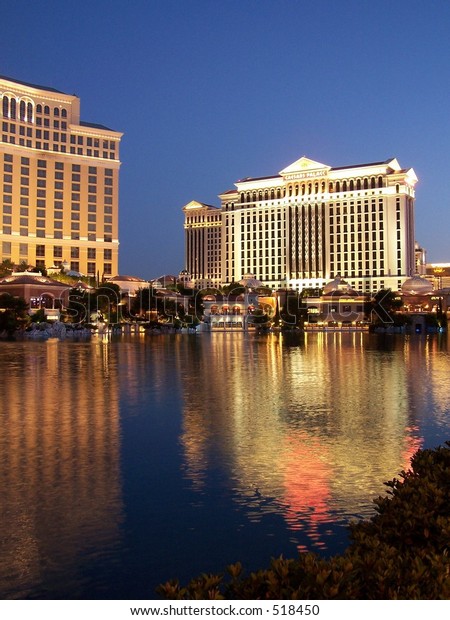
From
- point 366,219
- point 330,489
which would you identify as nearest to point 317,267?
point 366,219

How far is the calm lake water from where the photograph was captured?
6031 millimetres

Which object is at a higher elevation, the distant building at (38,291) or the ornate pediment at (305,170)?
the ornate pediment at (305,170)

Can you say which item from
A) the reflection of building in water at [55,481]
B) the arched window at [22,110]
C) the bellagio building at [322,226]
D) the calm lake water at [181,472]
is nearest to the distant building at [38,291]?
the arched window at [22,110]

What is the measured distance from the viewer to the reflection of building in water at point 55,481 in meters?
6.05

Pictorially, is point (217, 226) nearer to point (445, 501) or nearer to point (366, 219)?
point (366, 219)

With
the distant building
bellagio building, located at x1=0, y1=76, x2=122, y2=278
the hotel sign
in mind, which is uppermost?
the hotel sign

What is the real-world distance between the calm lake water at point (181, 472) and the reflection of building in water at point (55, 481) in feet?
0.08

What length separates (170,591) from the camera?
333cm

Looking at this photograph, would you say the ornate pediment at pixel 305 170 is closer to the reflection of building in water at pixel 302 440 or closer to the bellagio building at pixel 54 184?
the bellagio building at pixel 54 184

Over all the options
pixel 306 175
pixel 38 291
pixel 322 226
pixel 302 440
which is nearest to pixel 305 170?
pixel 306 175

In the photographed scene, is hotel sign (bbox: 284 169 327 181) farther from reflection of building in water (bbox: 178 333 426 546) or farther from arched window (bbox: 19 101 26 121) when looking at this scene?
reflection of building in water (bbox: 178 333 426 546)

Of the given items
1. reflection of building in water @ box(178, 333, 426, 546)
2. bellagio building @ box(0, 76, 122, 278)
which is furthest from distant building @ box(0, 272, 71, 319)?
reflection of building in water @ box(178, 333, 426, 546)

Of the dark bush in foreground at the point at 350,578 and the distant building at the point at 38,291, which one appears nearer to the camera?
the dark bush in foreground at the point at 350,578

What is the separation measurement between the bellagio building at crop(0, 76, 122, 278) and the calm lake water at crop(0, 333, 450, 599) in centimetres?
7994
